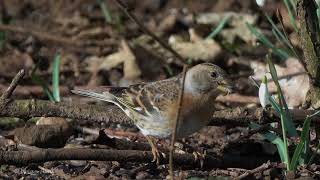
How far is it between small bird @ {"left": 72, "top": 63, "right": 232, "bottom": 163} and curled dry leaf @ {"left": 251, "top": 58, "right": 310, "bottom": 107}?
4.10 feet

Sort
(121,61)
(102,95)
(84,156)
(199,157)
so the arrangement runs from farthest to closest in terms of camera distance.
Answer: (121,61) → (102,95) → (199,157) → (84,156)

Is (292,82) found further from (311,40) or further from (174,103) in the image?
(174,103)

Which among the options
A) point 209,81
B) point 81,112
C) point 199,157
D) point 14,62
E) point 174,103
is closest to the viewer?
point 199,157

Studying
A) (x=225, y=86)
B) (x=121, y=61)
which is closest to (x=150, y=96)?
(x=225, y=86)

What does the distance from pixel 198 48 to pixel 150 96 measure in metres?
2.62

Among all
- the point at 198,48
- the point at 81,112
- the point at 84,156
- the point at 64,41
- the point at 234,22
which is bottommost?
the point at 84,156

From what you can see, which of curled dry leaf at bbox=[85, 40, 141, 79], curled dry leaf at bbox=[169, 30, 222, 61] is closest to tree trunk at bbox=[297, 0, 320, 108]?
curled dry leaf at bbox=[169, 30, 222, 61]

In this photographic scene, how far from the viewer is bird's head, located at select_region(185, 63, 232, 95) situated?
506cm

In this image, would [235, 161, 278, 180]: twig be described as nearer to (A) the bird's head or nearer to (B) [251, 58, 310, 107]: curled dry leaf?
(A) the bird's head

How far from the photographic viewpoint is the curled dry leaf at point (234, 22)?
832 centimetres

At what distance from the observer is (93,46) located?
832cm

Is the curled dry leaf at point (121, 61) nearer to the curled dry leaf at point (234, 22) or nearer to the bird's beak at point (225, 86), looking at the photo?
the curled dry leaf at point (234, 22)

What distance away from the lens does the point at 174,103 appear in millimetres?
4996

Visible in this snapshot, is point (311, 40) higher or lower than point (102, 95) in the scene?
higher
